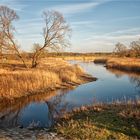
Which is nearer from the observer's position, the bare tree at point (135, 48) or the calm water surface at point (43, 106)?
the calm water surface at point (43, 106)

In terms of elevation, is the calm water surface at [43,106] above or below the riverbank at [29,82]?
below

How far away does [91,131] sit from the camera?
30.9ft

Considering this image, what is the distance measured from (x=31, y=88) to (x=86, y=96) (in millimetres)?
4308

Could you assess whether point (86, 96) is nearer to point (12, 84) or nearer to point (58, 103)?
point (58, 103)

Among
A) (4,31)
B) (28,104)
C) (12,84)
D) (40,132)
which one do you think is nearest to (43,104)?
(28,104)

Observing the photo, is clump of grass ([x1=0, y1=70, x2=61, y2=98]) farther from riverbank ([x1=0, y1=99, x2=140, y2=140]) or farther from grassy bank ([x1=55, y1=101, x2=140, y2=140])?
riverbank ([x1=0, y1=99, x2=140, y2=140])

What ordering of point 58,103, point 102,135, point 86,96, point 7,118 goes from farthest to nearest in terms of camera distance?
point 86,96 → point 58,103 → point 7,118 → point 102,135

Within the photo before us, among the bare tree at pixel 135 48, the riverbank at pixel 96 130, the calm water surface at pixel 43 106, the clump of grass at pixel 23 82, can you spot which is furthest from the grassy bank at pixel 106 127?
→ the bare tree at pixel 135 48

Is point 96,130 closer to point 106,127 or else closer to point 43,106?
point 106,127

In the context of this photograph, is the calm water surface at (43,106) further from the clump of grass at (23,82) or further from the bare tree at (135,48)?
the bare tree at (135,48)

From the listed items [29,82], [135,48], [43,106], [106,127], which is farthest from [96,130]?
[135,48]

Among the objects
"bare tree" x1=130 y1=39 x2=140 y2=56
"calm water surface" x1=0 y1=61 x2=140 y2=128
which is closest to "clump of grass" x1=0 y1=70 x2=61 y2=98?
"calm water surface" x1=0 y1=61 x2=140 y2=128

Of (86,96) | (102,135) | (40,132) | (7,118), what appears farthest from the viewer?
(86,96)

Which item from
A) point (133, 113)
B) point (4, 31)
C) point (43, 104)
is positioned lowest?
point (43, 104)
